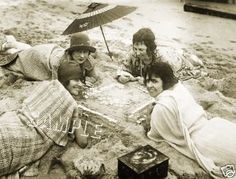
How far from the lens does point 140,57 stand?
4867mm

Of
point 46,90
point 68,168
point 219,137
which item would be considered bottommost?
point 68,168

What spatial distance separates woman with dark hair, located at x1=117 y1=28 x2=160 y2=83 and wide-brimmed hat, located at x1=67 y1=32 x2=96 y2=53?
1.63 feet

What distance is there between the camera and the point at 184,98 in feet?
12.6

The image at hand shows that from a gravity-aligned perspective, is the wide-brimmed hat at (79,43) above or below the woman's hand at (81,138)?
above

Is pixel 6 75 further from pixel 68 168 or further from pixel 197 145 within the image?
pixel 197 145

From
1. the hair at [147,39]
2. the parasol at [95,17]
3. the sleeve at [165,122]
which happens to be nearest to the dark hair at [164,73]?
the sleeve at [165,122]

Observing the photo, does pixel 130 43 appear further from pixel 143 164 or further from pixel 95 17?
pixel 143 164

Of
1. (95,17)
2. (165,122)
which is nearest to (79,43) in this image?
(95,17)

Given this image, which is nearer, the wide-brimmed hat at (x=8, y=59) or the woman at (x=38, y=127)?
the woman at (x=38, y=127)

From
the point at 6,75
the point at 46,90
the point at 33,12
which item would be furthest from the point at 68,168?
the point at 33,12

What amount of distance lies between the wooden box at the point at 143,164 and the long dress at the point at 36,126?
72cm

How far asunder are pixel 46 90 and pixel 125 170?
118cm

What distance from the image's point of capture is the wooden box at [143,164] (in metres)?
3.27

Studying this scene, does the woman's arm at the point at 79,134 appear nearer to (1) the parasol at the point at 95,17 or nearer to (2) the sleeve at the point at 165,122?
(2) the sleeve at the point at 165,122
